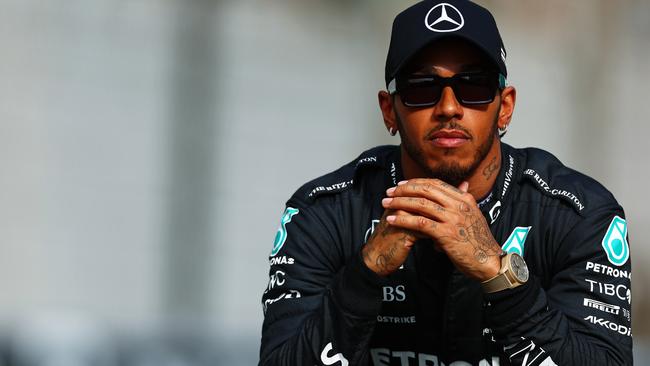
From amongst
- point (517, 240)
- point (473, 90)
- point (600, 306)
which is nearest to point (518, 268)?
point (600, 306)

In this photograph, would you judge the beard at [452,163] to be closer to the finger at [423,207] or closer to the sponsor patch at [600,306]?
the finger at [423,207]

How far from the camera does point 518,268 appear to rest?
3789 millimetres

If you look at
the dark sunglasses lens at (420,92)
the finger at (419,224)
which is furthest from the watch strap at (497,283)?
the dark sunglasses lens at (420,92)

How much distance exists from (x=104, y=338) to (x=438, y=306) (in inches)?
227

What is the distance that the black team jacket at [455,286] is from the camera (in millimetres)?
3875

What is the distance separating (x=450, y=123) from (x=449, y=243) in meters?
0.50

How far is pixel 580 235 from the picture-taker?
418cm

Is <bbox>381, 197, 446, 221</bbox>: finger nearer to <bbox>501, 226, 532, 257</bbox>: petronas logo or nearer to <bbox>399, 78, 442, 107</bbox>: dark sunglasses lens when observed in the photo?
<bbox>399, 78, 442, 107</bbox>: dark sunglasses lens

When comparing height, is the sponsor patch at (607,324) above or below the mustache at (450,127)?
below

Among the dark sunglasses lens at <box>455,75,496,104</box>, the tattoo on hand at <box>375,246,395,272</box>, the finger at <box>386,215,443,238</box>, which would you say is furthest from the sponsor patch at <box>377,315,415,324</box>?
the dark sunglasses lens at <box>455,75,496,104</box>

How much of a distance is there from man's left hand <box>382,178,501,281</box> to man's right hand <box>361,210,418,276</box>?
0.13 ft

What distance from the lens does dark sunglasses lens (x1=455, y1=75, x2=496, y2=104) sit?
409 centimetres

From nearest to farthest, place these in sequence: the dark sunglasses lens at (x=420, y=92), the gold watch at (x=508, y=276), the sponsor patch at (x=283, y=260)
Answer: the gold watch at (x=508, y=276)
the dark sunglasses lens at (x=420, y=92)
the sponsor patch at (x=283, y=260)

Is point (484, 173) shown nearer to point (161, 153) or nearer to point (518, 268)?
point (518, 268)
